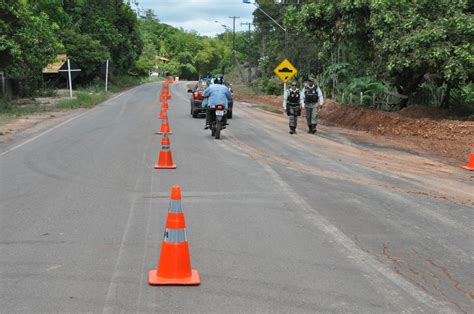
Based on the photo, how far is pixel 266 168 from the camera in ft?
37.4

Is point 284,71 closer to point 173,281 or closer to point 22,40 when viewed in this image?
point 22,40

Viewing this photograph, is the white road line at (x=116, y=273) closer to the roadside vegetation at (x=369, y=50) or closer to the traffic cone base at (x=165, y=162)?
the traffic cone base at (x=165, y=162)

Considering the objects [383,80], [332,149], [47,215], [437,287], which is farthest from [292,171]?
[383,80]

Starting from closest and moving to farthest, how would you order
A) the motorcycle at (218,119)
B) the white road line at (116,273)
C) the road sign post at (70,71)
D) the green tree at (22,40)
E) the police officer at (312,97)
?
the white road line at (116,273)
the motorcycle at (218,119)
the police officer at (312,97)
the green tree at (22,40)
the road sign post at (70,71)

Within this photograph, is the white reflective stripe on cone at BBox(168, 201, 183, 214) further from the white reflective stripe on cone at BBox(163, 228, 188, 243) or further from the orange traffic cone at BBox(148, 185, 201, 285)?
the white reflective stripe on cone at BBox(163, 228, 188, 243)

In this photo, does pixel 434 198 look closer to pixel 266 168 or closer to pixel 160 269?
pixel 266 168

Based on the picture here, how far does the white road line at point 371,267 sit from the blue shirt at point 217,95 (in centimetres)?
854

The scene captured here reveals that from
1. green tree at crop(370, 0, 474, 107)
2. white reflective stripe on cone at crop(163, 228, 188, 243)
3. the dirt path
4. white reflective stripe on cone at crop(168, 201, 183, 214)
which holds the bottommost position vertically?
the dirt path

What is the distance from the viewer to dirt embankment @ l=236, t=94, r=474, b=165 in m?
15.8

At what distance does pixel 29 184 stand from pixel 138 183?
1.77 m

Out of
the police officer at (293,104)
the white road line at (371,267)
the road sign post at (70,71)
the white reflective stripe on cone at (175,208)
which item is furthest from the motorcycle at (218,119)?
the road sign post at (70,71)

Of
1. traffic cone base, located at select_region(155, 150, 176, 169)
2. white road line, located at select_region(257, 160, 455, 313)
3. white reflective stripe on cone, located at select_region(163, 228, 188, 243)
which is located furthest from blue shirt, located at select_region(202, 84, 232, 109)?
white reflective stripe on cone, located at select_region(163, 228, 188, 243)

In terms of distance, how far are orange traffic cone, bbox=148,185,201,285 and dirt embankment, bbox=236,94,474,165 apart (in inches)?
398

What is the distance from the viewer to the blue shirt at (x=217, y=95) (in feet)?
54.0
